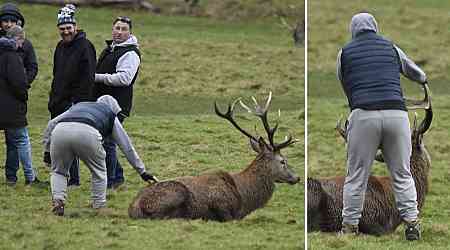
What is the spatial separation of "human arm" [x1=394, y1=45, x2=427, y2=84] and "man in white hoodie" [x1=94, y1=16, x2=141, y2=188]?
1818mm

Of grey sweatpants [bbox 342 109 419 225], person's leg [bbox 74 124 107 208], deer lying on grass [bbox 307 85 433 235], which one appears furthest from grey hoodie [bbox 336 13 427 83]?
person's leg [bbox 74 124 107 208]

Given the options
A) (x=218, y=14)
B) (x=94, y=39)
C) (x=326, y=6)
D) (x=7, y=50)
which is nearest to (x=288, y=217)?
(x=7, y=50)

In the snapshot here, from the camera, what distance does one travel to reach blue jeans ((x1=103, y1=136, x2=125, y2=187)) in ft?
24.1

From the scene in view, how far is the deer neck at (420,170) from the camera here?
693cm

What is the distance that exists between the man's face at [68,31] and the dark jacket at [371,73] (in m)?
1.78

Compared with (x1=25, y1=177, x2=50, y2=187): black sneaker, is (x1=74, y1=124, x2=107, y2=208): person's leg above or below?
above

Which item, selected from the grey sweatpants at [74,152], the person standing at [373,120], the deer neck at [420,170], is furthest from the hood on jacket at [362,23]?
the grey sweatpants at [74,152]

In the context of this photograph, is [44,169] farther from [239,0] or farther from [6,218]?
[239,0]

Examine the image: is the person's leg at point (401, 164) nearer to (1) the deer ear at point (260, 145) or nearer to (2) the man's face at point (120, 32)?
(1) the deer ear at point (260, 145)

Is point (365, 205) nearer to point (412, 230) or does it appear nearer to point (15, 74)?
point (412, 230)

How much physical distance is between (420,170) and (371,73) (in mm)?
869

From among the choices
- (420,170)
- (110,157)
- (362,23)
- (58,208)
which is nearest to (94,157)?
(58,208)

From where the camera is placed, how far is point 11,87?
24.4ft

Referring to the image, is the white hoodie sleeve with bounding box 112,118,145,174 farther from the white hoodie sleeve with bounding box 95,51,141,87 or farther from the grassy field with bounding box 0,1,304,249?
the white hoodie sleeve with bounding box 95,51,141,87
